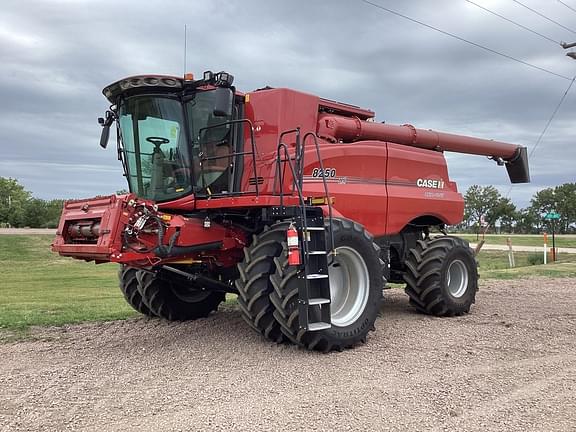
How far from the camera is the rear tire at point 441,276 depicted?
873cm

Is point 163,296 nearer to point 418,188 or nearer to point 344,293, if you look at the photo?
point 344,293

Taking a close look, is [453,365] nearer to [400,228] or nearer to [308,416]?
[308,416]

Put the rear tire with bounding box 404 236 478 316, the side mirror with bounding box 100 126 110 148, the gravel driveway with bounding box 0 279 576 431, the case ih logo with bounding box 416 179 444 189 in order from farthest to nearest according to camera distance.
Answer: the case ih logo with bounding box 416 179 444 189, the rear tire with bounding box 404 236 478 316, the side mirror with bounding box 100 126 110 148, the gravel driveway with bounding box 0 279 576 431

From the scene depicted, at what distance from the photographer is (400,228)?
29.3 ft

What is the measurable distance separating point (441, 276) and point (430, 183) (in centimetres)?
171

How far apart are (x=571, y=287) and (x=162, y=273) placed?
9.42 meters

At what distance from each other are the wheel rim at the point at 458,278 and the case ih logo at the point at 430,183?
1.34 meters

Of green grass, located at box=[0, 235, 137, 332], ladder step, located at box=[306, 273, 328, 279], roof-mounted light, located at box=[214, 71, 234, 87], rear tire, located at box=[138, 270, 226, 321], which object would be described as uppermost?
roof-mounted light, located at box=[214, 71, 234, 87]

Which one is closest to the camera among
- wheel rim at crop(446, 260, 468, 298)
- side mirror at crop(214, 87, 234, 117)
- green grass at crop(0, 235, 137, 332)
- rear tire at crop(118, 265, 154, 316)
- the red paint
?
the red paint

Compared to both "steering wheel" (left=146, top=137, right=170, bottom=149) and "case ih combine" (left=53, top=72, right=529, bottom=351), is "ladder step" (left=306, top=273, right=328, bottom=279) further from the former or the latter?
"steering wheel" (left=146, top=137, right=170, bottom=149)

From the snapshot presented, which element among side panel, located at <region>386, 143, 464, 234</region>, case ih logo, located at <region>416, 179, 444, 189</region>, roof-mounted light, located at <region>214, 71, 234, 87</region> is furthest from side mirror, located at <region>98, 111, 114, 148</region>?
case ih logo, located at <region>416, 179, 444, 189</region>

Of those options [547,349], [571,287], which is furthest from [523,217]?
[547,349]

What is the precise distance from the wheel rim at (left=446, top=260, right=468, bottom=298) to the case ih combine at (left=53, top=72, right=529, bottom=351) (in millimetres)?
24

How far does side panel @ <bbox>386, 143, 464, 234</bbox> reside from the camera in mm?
8844
